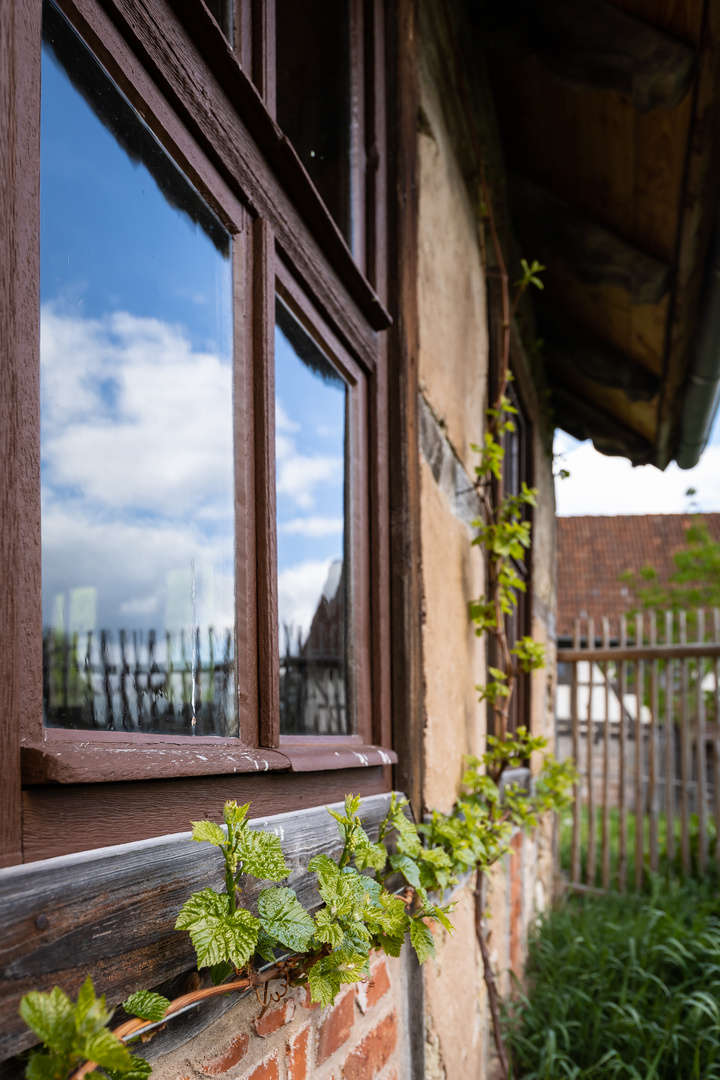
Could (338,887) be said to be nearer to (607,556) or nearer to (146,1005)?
(146,1005)

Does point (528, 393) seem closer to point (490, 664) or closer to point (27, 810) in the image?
point (490, 664)

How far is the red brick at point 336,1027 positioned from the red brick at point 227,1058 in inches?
8.6

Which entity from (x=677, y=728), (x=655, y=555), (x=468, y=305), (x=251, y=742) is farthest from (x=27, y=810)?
(x=655, y=555)

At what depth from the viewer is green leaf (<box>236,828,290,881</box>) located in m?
0.68

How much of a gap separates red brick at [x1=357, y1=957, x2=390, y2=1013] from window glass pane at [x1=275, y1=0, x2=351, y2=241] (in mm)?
1322

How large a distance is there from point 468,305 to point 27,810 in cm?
188

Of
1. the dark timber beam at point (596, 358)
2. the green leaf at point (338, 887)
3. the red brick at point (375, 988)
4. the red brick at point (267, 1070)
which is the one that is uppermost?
the dark timber beam at point (596, 358)

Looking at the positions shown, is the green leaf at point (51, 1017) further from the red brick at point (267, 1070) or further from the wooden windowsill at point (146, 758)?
the red brick at point (267, 1070)

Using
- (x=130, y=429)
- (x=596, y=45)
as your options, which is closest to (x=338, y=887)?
(x=130, y=429)

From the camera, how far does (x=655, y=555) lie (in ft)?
46.9

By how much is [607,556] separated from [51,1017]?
14725 mm

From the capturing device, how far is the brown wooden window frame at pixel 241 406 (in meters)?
0.58

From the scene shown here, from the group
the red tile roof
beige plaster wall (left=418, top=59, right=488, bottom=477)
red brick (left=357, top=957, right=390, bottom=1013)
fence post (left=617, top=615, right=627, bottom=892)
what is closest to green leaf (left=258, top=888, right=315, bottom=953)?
red brick (left=357, top=957, right=390, bottom=1013)

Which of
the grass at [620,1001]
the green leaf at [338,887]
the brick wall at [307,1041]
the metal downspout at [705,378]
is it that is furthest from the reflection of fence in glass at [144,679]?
the metal downspout at [705,378]
